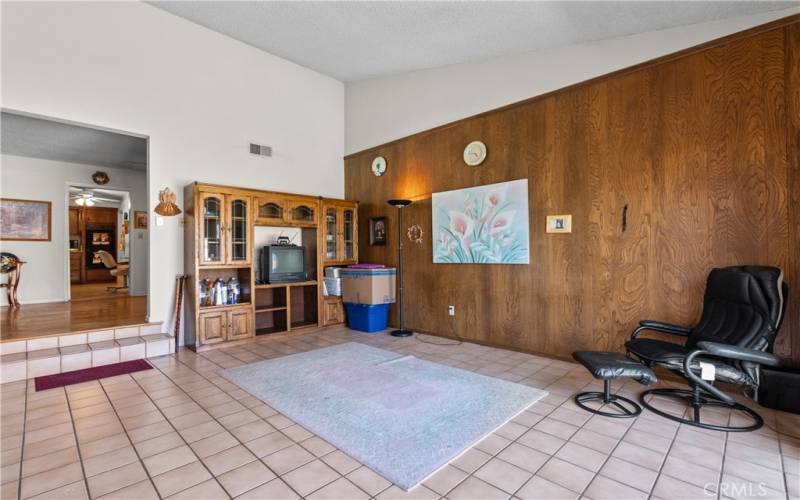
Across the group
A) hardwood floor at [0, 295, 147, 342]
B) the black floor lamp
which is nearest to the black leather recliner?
the black floor lamp

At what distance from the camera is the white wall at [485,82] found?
3293 millimetres

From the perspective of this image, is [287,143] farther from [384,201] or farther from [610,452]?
[610,452]

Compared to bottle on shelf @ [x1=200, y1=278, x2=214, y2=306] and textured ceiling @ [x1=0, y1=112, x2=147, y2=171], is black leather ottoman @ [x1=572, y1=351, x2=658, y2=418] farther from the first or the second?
textured ceiling @ [x1=0, y1=112, x2=147, y2=171]

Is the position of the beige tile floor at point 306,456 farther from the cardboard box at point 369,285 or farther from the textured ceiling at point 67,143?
the textured ceiling at point 67,143

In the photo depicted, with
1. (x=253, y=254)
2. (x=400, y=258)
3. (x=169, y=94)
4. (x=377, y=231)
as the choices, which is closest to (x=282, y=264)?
(x=253, y=254)

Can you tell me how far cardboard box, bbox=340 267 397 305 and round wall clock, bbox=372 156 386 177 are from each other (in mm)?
1582

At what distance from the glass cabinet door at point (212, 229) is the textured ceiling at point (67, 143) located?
1623mm

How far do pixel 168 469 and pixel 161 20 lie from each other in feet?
16.7

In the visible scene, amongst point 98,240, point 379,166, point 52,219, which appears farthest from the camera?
point 98,240

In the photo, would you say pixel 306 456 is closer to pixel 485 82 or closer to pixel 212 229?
pixel 212 229

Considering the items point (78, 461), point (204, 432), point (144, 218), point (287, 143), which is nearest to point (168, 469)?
point (204, 432)

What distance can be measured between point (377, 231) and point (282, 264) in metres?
1.60

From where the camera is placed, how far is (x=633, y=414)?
2611mm

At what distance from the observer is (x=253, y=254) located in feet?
16.0
